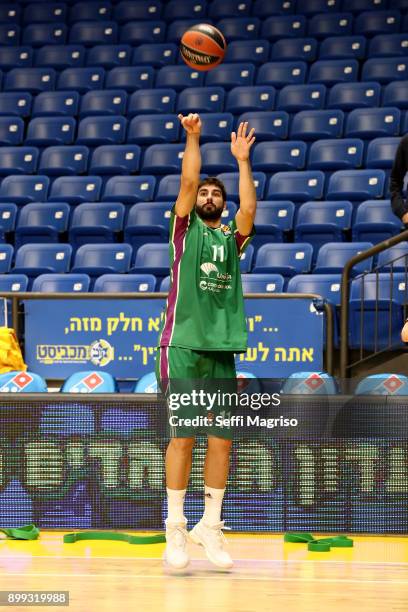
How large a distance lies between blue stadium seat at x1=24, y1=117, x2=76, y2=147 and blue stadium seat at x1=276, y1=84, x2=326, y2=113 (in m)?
2.79

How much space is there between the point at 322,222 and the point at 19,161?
4434 millimetres

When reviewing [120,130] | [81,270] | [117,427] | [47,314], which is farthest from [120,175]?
[117,427]

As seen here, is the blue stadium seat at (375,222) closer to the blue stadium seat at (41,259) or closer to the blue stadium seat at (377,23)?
the blue stadium seat at (41,259)

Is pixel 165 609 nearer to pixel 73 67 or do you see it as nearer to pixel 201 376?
pixel 201 376

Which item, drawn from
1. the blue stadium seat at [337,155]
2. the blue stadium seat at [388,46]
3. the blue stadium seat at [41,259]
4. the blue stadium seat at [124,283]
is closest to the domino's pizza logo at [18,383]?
the blue stadium seat at [124,283]

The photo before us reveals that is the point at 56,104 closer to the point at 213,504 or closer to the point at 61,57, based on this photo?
the point at 61,57

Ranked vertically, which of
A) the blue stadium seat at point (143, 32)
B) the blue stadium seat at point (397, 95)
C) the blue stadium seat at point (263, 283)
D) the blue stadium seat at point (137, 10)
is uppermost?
the blue stadium seat at point (137, 10)

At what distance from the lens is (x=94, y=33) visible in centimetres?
1642

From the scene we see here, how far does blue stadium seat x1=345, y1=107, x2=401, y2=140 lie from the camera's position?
13.0 meters

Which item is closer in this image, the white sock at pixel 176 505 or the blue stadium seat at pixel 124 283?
the white sock at pixel 176 505

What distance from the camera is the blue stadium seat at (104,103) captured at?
14617 millimetres

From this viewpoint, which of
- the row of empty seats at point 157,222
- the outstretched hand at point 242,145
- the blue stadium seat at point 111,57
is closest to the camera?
the outstretched hand at point 242,145

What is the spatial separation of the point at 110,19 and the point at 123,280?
24.5 ft

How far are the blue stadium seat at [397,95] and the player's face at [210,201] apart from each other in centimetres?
841
